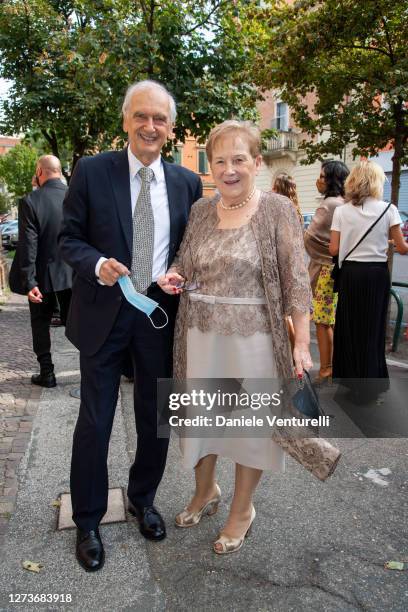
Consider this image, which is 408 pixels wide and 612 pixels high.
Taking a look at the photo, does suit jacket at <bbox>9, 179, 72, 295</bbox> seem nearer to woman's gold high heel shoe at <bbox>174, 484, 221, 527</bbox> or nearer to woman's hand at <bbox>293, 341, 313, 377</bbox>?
woman's gold high heel shoe at <bbox>174, 484, 221, 527</bbox>

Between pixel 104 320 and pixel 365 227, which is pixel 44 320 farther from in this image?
pixel 365 227

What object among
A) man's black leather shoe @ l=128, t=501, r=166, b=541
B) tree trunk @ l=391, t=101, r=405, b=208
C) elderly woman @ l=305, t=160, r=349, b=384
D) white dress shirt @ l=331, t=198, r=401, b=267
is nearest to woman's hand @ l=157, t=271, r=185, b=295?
man's black leather shoe @ l=128, t=501, r=166, b=541

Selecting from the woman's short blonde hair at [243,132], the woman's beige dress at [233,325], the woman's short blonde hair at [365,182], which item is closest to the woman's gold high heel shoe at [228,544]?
the woman's beige dress at [233,325]

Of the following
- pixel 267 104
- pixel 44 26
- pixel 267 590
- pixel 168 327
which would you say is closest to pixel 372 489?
pixel 267 590

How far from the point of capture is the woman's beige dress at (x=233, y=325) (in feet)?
7.36

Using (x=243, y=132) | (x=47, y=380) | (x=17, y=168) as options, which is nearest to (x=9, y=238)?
(x=17, y=168)

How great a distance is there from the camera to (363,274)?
4227 mm

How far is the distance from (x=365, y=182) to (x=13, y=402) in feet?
11.3

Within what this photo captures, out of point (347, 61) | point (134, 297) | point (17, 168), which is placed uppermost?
point (17, 168)

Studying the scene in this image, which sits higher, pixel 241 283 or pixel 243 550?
pixel 241 283

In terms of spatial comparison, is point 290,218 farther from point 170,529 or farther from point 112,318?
point 170,529

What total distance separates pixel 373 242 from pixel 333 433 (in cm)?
154

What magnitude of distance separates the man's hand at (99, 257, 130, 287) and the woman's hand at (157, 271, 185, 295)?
0.59 ft

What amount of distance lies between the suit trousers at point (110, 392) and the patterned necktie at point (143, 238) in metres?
0.08
